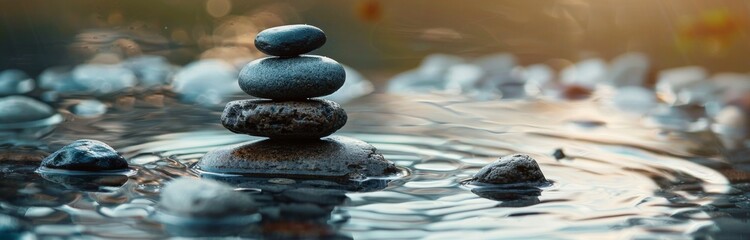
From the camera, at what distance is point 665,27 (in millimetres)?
10148

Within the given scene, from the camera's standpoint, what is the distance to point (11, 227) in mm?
3369

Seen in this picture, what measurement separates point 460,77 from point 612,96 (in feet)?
5.56

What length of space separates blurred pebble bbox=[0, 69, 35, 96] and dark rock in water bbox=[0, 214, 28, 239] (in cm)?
445

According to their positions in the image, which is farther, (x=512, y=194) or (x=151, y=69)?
(x=151, y=69)

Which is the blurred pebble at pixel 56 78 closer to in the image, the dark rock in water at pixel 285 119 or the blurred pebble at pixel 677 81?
the dark rock in water at pixel 285 119

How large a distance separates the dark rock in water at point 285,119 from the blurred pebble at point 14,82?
3702 mm

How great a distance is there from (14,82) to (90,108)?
1.75 m

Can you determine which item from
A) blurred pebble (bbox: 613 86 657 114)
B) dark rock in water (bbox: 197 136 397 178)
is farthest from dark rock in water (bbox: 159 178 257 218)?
blurred pebble (bbox: 613 86 657 114)

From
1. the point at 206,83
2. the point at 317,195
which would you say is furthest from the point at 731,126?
the point at 206,83

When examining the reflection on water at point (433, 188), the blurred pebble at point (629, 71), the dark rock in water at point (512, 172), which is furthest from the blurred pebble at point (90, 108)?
the blurred pebble at point (629, 71)

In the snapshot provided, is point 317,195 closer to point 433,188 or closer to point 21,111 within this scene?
point 433,188

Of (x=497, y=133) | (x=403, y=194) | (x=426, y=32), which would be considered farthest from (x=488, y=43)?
(x=403, y=194)

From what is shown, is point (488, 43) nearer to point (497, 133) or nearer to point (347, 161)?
point (497, 133)

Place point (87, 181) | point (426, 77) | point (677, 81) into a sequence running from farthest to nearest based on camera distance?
point (426, 77), point (677, 81), point (87, 181)
